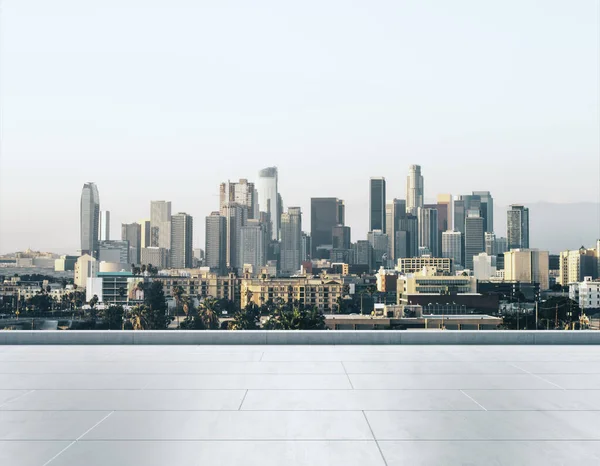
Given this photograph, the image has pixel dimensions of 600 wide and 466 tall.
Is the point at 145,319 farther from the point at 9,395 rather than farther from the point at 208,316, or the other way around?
the point at 9,395

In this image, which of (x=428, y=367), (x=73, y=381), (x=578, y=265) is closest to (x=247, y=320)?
(x=428, y=367)

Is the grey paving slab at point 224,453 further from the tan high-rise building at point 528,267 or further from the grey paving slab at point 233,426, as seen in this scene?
the tan high-rise building at point 528,267

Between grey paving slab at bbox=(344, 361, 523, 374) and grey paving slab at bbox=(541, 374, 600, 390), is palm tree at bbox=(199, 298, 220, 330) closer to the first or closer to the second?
grey paving slab at bbox=(344, 361, 523, 374)

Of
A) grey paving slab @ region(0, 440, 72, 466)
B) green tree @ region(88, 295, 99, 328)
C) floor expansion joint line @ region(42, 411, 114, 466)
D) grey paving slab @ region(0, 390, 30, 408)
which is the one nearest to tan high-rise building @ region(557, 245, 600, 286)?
green tree @ region(88, 295, 99, 328)

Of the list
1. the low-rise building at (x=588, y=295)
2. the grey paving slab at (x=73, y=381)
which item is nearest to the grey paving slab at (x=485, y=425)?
the grey paving slab at (x=73, y=381)

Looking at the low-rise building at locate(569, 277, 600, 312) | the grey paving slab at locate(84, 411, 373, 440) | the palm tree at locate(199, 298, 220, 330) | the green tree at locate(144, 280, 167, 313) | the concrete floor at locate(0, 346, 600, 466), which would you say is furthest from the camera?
the low-rise building at locate(569, 277, 600, 312)

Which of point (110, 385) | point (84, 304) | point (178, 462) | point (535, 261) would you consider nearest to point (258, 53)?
point (110, 385)

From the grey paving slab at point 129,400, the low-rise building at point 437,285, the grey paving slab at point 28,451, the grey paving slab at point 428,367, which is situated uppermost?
the grey paving slab at point 428,367
